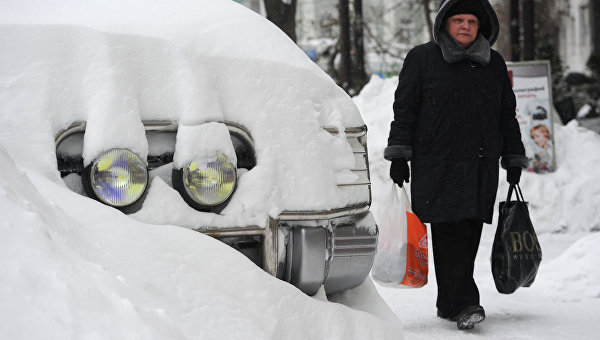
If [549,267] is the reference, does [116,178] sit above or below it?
above

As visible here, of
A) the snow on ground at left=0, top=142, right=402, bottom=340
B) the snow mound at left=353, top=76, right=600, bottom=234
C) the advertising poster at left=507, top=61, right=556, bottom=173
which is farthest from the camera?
the advertising poster at left=507, top=61, right=556, bottom=173

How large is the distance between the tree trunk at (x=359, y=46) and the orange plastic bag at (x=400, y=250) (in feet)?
61.5

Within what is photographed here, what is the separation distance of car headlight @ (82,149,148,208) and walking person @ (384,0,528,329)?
7.53 feet

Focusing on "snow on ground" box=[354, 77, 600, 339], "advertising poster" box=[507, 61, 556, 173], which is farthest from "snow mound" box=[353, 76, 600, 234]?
"advertising poster" box=[507, 61, 556, 173]

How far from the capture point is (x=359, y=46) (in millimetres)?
24297

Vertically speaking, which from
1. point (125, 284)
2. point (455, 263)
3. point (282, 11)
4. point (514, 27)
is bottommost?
point (455, 263)

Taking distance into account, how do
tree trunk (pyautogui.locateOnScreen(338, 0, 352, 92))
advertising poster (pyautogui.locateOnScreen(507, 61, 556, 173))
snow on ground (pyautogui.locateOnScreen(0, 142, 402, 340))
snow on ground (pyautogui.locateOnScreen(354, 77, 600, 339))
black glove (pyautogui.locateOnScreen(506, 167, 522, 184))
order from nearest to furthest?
snow on ground (pyautogui.locateOnScreen(0, 142, 402, 340)) < snow on ground (pyautogui.locateOnScreen(354, 77, 600, 339)) < black glove (pyautogui.locateOnScreen(506, 167, 522, 184)) < advertising poster (pyautogui.locateOnScreen(507, 61, 556, 173)) < tree trunk (pyautogui.locateOnScreen(338, 0, 352, 92))

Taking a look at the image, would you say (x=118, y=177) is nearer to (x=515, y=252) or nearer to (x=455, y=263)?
(x=455, y=263)

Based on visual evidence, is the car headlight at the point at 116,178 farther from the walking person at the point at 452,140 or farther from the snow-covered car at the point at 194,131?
the walking person at the point at 452,140

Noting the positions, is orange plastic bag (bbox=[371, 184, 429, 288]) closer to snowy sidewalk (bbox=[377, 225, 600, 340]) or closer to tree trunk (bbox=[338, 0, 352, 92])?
snowy sidewalk (bbox=[377, 225, 600, 340])

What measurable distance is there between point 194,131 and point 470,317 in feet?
7.65

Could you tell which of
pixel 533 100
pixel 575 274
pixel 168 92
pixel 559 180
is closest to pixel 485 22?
pixel 575 274

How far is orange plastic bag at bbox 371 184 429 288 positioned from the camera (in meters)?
4.53

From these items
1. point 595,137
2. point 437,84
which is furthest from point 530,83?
point 437,84
